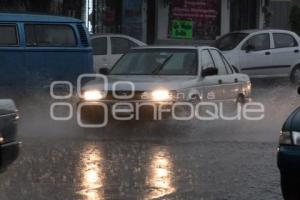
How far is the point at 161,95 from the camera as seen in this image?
1246 centimetres

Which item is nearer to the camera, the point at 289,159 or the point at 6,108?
the point at 289,159

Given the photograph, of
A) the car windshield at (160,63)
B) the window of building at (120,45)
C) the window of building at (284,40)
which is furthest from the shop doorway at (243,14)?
the car windshield at (160,63)

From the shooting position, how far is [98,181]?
9039 mm

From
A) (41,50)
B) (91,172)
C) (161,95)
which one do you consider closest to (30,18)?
(41,50)

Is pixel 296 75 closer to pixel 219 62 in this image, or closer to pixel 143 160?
pixel 219 62

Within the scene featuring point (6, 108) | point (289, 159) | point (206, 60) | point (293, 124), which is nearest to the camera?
point (289, 159)

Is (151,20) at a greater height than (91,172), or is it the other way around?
(151,20)

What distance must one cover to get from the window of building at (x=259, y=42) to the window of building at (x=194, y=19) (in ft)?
14.2

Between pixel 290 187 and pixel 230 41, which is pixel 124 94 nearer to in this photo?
pixel 290 187

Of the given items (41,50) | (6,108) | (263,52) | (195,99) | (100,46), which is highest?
(41,50)

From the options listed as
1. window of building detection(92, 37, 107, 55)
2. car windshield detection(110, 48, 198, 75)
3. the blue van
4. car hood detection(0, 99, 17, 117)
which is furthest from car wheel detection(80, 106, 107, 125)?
window of building detection(92, 37, 107, 55)

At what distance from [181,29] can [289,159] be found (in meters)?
19.5

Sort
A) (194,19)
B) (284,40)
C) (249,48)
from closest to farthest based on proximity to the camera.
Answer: (249,48) → (284,40) → (194,19)

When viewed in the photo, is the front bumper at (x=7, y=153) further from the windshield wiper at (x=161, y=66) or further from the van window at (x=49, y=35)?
the van window at (x=49, y=35)
